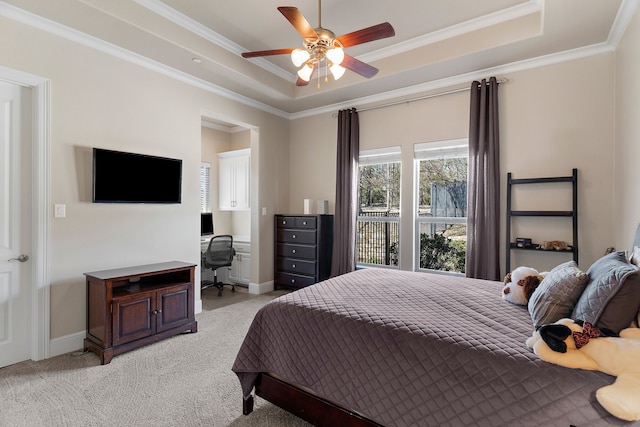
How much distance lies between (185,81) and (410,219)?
3312mm

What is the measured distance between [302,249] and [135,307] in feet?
7.84

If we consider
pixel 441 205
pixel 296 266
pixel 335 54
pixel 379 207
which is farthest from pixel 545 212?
pixel 296 266

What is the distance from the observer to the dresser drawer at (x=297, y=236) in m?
4.66

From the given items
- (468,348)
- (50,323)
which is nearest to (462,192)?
(468,348)

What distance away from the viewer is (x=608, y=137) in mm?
3035

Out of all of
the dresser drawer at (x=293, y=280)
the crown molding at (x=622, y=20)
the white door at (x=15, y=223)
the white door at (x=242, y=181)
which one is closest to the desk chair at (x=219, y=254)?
the dresser drawer at (x=293, y=280)

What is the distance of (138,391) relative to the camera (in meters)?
2.26

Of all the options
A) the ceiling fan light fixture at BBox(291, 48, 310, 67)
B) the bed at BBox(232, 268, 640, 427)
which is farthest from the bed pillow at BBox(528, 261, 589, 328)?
the ceiling fan light fixture at BBox(291, 48, 310, 67)

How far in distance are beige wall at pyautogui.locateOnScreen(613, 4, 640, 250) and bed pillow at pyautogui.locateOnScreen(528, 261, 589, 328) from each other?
4.20ft

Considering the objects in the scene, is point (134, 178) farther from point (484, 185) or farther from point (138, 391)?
point (484, 185)

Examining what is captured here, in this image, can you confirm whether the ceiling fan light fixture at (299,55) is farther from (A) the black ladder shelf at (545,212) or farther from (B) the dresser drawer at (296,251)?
(B) the dresser drawer at (296,251)

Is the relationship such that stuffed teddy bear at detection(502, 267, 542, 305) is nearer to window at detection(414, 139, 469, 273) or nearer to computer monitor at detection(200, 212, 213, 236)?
window at detection(414, 139, 469, 273)

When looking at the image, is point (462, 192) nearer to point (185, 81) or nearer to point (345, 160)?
point (345, 160)

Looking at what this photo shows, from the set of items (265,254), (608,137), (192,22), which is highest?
(192,22)
